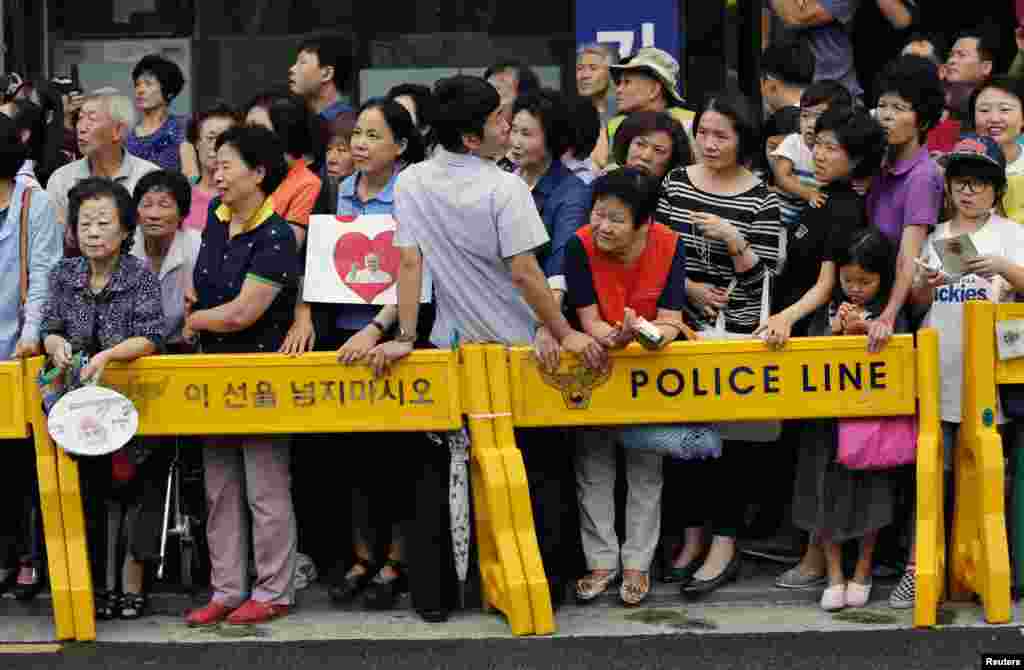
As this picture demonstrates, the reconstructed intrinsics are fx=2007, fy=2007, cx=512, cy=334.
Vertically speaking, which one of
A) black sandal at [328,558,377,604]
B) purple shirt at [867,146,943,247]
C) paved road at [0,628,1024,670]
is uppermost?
purple shirt at [867,146,943,247]

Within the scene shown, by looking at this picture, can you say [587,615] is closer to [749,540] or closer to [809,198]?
[749,540]

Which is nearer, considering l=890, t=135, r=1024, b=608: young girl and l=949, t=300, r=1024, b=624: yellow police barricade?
l=949, t=300, r=1024, b=624: yellow police barricade

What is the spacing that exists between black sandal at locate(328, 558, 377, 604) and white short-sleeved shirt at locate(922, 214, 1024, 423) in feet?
8.01

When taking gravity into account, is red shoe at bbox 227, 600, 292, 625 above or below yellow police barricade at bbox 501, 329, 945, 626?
below

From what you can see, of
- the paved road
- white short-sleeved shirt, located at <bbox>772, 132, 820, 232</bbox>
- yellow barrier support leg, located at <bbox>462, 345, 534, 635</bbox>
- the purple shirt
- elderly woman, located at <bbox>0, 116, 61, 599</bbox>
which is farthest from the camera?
white short-sleeved shirt, located at <bbox>772, 132, 820, 232</bbox>

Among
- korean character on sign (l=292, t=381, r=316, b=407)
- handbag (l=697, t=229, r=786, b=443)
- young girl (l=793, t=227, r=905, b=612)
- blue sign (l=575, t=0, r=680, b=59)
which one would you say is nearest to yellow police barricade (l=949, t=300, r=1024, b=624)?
young girl (l=793, t=227, r=905, b=612)

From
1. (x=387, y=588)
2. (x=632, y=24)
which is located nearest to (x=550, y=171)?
(x=387, y=588)

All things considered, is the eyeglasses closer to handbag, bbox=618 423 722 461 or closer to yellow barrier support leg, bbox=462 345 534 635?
handbag, bbox=618 423 722 461

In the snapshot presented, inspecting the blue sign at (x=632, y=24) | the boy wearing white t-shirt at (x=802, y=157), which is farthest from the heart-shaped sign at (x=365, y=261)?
the blue sign at (x=632, y=24)

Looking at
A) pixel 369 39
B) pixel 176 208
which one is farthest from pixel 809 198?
pixel 369 39

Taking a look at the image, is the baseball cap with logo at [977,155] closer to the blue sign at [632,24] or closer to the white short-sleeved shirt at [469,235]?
the white short-sleeved shirt at [469,235]

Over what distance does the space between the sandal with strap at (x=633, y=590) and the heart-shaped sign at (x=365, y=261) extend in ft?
5.03

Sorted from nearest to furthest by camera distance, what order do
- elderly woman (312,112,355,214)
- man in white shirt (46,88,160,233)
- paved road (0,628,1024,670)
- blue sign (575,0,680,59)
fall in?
paved road (0,628,1024,670), elderly woman (312,112,355,214), man in white shirt (46,88,160,233), blue sign (575,0,680,59)

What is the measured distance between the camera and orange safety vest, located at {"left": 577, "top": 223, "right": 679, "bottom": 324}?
25.9 feet
